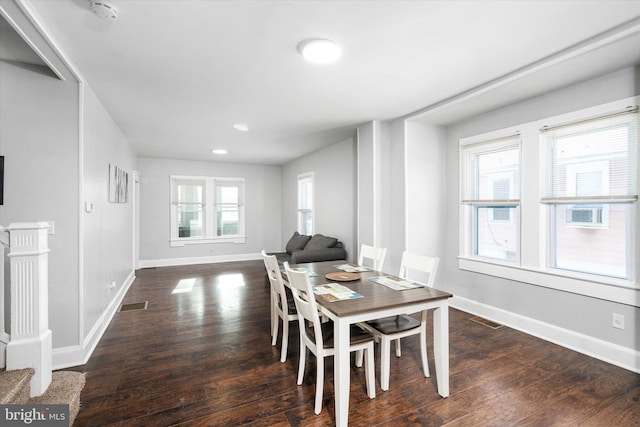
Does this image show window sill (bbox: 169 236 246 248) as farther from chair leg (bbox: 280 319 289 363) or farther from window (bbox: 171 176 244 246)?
chair leg (bbox: 280 319 289 363)

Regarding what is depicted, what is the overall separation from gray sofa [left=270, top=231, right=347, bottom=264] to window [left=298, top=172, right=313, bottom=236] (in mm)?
632

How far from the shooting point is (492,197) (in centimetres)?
349

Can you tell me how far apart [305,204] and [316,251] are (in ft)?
7.28

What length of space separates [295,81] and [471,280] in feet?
10.1

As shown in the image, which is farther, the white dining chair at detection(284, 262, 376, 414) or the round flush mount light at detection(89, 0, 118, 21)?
the white dining chair at detection(284, 262, 376, 414)

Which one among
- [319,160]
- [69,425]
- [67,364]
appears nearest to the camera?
[69,425]

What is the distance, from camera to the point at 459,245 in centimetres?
382

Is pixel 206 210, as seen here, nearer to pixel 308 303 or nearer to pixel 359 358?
pixel 359 358

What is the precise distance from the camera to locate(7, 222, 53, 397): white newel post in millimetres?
1814

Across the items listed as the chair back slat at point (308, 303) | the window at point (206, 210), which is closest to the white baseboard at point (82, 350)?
the chair back slat at point (308, 303)

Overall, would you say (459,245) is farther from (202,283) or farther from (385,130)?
(202,283)

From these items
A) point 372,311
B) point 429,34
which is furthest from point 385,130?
point 372,311

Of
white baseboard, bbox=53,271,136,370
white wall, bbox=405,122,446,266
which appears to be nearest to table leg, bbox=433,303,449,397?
white wall, bbox=405,122,446,266

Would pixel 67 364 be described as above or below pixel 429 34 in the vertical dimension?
below
